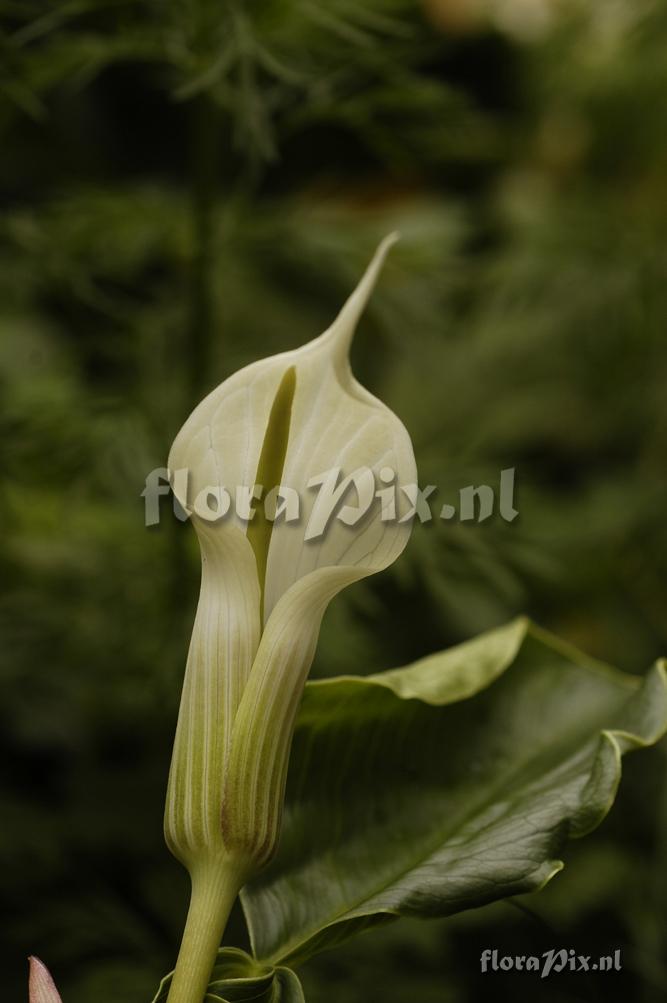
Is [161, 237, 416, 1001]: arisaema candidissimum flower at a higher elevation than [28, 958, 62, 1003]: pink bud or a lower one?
higher

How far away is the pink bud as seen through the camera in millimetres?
258

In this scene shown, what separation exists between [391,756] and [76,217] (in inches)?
17.1

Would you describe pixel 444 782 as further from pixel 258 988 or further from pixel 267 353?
pixel 267 353

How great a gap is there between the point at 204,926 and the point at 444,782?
111 mm

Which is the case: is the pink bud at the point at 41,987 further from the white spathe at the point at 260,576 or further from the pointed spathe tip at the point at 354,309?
the pointed spathe tip at the point at 354,309

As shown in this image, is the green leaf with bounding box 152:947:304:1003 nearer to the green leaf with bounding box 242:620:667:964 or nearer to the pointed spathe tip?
the green leaf with bounding box 242:620:667:964

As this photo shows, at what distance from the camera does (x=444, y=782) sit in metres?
0.35

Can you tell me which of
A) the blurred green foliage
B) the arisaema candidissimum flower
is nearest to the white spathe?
the arisaema candidissimum flower

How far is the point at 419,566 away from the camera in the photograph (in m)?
0.63

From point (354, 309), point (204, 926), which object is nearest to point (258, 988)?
point (204, 926)

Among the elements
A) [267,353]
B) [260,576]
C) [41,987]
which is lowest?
[41,987]

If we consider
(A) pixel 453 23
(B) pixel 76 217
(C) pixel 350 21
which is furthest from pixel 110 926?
(A) pixel 453 23

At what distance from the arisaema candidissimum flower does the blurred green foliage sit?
12 cm

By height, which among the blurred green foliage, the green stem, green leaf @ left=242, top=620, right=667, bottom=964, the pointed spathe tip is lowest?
the green stem
